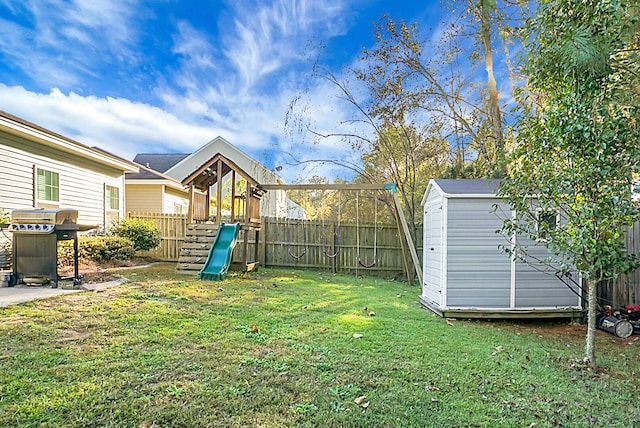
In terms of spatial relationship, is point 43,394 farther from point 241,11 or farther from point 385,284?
point 241,11

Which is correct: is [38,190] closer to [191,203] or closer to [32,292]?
[191,203]

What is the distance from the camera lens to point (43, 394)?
2.06 metres

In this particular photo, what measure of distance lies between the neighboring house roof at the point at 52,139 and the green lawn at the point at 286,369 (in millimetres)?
4146

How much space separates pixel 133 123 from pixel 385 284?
12.1m

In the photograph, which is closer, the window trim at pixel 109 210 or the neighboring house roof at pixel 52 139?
the neighboring house roof at pixel 52 139

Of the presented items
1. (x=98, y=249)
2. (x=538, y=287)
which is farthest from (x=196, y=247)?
(x=538, y=287)

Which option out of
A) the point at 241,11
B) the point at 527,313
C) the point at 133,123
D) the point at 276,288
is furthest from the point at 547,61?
the point at 133,123

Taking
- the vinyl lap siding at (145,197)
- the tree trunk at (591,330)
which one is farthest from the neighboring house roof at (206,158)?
the tree trunk at (591,330)

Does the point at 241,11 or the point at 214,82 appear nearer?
the point at 241,11

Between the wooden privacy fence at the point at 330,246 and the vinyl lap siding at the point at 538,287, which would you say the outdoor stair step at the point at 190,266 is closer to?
the wooden privacy fence at the point at 330,246

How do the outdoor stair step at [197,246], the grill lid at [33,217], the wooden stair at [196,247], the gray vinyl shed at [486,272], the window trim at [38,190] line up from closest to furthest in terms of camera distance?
1. the gray vinyl shed at [486,272]
2. the grill lid at [33,217]
3. the window trim at [38,190]
4. the wooden stair at [196,247]
5. the outdoor stair step at [197,246]

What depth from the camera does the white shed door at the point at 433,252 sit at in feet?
17.7

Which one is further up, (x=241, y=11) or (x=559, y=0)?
(x=241, y=11)

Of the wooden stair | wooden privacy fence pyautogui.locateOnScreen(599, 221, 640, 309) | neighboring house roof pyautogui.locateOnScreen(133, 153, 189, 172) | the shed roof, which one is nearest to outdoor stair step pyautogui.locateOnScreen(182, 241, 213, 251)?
the wooden stair
